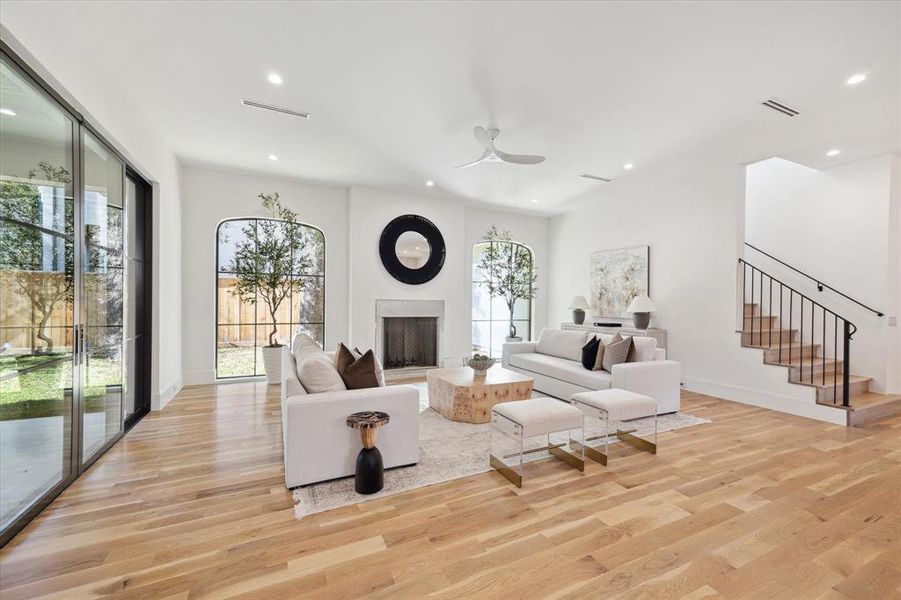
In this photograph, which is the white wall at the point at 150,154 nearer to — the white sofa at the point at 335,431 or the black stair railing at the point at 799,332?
the white sofa at the point at 335,431

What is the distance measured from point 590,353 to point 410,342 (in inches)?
131

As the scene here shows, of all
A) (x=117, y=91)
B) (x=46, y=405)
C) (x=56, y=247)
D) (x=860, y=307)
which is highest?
(x=117, y=91)

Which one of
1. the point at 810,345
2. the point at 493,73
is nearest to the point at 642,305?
the point at 810,345

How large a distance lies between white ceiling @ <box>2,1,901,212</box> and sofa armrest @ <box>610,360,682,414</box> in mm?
2704

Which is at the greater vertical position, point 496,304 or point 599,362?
point 496,304

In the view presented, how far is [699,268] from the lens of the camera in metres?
5.67

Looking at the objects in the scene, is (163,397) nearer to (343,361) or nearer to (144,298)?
(144,298)

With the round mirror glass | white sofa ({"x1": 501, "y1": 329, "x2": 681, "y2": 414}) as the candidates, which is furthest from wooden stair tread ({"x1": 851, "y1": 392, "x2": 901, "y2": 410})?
the round mirror glass

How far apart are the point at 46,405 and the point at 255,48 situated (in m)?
2.93

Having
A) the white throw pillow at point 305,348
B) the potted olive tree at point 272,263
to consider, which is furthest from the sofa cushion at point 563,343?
the potted olive tree at point 272,263

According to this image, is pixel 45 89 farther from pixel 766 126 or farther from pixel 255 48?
pixel 766 126

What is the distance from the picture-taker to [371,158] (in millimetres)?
5293

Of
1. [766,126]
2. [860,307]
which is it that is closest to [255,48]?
[766,126]

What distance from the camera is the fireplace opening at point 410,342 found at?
682 centimetres
